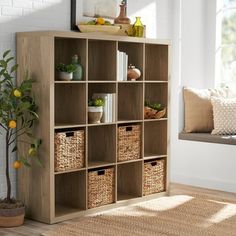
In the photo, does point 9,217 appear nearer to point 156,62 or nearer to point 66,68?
point 66,68

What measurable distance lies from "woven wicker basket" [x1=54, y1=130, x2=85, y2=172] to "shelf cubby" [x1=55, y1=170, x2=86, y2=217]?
6.1 inches

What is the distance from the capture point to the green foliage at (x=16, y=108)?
4.33 metres

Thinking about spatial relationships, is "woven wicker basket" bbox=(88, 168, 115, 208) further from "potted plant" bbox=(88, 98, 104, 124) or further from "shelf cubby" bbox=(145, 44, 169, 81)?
"shelf cubby" bbox=(145, 44, 169, 81)

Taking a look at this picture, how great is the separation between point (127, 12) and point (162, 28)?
1.98 feet

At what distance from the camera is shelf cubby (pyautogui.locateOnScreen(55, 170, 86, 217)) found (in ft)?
15.7

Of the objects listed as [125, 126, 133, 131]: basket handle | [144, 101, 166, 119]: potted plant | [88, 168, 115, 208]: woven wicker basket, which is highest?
[144, 101, 166, 119]: potted plant

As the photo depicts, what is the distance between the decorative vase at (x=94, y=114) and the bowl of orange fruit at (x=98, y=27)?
2.19 ft

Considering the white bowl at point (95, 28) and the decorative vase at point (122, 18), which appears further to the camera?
the decorative vase at point (122, 18)

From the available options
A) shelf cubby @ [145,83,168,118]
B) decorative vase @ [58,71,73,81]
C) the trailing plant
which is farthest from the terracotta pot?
shelf cubby @ [145,83,168,118]

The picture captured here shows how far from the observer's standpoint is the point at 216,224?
4.50 m

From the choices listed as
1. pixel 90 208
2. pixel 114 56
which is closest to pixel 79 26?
pixel 114 56

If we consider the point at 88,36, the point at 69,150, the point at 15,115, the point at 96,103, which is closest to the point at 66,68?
the point at 88,36

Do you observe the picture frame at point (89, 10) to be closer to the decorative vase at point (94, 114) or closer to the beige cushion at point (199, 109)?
the decorative vase at point (94, 114)

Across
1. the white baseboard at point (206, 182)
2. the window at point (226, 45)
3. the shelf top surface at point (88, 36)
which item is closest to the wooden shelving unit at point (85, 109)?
the shelf top surface at point (88, 36)
